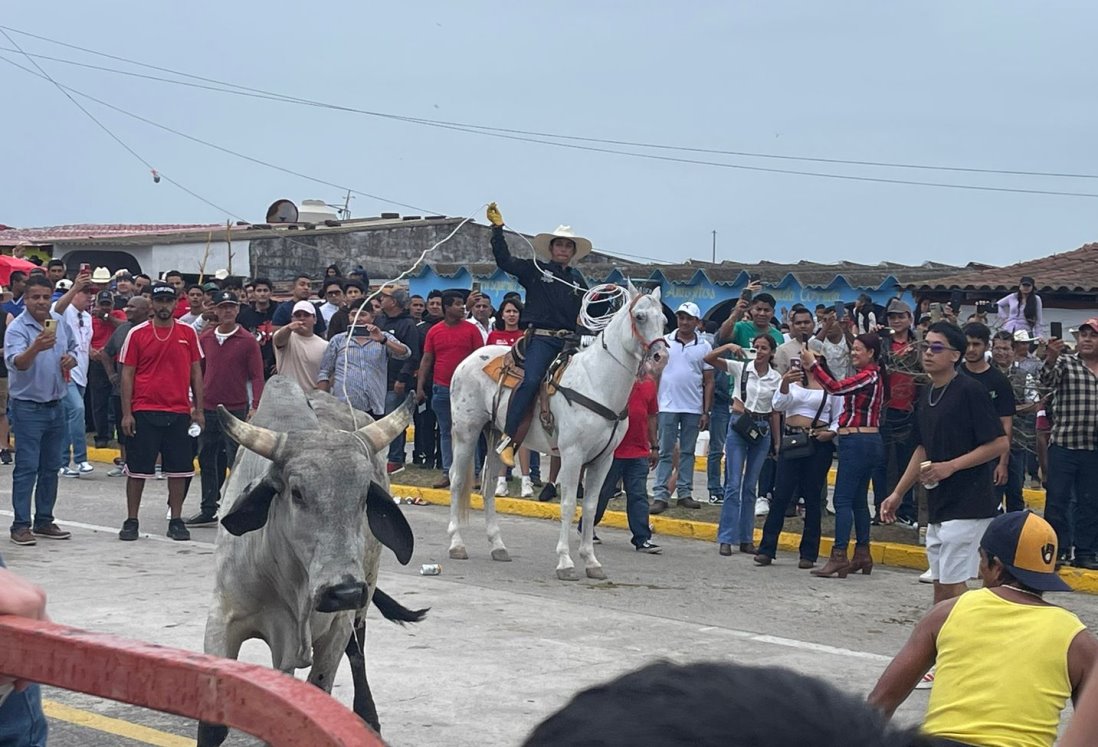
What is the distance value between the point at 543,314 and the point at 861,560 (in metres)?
3.64

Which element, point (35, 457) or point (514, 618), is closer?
point (514, 618)

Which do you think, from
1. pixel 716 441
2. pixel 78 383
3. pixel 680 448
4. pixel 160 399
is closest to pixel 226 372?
pixel 160 399

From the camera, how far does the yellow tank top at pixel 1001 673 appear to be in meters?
4.35

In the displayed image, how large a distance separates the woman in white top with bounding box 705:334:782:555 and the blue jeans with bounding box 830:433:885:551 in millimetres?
1015

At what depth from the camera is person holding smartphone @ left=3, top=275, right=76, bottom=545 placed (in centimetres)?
1273

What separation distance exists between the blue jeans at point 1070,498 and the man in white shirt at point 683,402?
13.4ft

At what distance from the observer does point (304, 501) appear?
19.5 ft

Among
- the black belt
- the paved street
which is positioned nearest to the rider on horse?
the paved street

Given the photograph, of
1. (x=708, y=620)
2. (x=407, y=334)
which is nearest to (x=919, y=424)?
(x=708, y=620)

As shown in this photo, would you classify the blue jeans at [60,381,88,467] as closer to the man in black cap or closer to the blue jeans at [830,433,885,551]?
the blue jeans at [830,433,885,551]

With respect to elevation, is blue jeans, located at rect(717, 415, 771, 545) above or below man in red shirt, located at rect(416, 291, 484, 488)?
below

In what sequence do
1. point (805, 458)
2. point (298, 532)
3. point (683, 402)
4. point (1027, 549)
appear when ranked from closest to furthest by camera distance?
point (1027, 549), point (298, 532), point (805, 458), point (683, 402)

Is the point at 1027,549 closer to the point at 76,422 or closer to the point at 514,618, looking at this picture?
the point at 514,618

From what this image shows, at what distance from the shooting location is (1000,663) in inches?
177
